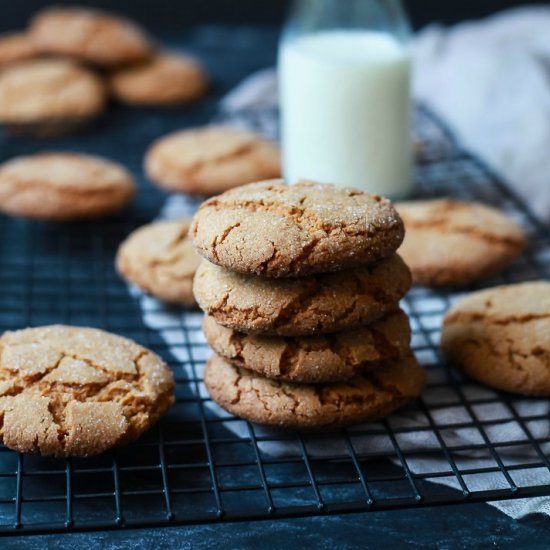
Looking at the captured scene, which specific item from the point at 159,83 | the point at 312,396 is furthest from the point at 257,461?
the point at 159,83

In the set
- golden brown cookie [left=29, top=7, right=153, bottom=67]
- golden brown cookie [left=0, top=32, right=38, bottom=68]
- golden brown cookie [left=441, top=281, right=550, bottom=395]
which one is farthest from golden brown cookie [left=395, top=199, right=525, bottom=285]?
golden brown cookie [left=0, top=32, right=38, bottom=68]

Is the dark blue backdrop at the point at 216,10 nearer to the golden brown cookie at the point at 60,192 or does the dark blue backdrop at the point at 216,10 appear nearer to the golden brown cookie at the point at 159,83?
the golden brown cookie at the point at 159,83

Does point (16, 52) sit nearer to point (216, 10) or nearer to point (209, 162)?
point (209, 162)

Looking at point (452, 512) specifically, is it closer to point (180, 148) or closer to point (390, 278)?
point (390, 278)

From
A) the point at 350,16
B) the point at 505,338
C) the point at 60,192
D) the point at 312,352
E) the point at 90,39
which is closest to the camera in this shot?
the point at 312,352

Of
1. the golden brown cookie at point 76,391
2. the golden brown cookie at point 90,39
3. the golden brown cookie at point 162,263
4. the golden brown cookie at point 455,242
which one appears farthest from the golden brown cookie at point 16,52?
the golden brown cookie at point 76,391

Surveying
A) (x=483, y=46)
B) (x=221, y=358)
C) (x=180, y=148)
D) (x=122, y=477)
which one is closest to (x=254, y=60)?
(x=483, y=46)
